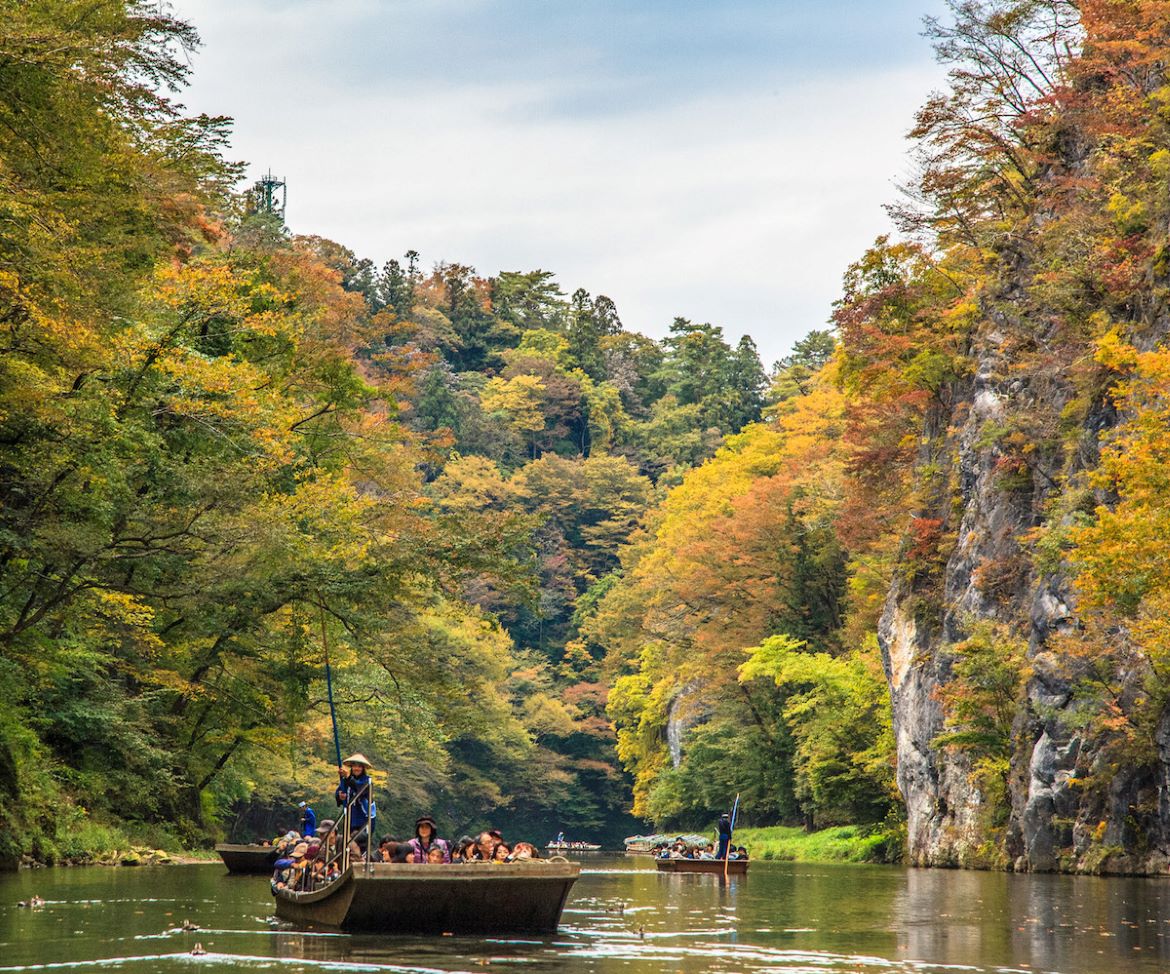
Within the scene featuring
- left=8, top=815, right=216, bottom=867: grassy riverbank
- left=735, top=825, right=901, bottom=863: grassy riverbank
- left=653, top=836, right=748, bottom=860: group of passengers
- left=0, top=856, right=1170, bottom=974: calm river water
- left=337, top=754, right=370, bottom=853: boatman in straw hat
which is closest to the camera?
left=0, top=856, right=1170, bottom=974: calm river water

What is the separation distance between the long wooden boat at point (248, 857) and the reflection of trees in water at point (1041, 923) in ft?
45.5

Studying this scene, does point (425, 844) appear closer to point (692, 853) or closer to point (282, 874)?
point (282, 874)

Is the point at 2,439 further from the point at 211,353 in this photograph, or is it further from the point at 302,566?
the point at 211,353

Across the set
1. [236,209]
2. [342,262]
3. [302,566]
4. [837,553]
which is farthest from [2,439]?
[342,262]

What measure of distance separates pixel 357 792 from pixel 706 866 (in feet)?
70.8

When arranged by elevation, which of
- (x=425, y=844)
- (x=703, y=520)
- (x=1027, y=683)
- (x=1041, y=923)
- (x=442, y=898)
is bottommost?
(x=1041, y=923)

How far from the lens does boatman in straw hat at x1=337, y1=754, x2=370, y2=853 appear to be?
1756 cm

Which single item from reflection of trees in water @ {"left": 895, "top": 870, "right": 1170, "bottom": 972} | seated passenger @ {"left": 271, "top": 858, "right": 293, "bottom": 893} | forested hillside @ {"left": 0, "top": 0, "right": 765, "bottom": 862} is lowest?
reflection of trees in water @ {"left": 895, "top": 870, "right": 1170, "bottom": 972}

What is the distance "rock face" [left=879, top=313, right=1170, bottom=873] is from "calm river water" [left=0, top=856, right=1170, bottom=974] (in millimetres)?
3255

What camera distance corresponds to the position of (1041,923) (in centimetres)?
1984

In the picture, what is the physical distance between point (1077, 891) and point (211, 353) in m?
21.5

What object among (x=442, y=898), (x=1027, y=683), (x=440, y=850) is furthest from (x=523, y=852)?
(x=1027, y=683)

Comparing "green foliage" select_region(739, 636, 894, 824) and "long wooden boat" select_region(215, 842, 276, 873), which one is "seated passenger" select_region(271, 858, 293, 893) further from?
"green foliage" select_region(739, 636, 894, 824)

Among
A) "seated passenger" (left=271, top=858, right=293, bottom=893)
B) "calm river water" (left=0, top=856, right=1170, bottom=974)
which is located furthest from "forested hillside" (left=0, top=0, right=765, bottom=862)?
"seated passenger" (left=271, top=858, right=293, bottom=893)
